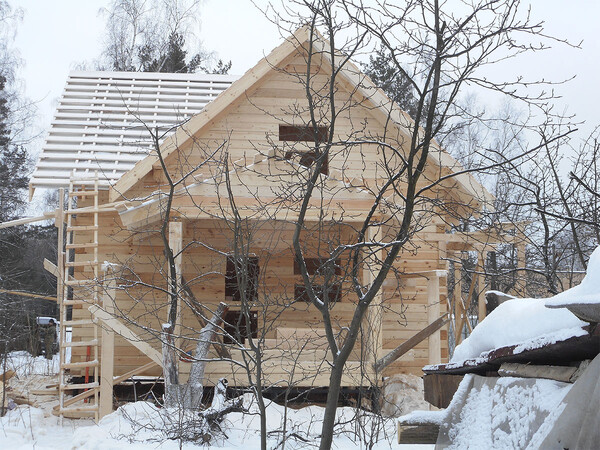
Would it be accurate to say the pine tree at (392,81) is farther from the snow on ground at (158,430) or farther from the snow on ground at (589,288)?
the snow on ground at (589,288)

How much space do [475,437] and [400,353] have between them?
27.8 ft

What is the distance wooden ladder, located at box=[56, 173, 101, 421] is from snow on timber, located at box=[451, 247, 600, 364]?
8.56 m

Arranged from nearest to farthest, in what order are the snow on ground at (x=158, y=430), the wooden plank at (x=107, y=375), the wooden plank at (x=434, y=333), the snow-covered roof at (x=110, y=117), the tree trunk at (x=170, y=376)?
1. the snow on ground at (x=158, y=430)
2. the tree trunk at (x=170, y=376)
3. the wooden plank at (x=107, y=375)
4. the wooden plank at (x=434, y=333)
5. the snow-covered roof at (x=110, y=117)

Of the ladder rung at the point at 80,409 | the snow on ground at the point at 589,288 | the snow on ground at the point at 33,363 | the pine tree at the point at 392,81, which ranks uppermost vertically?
the pine tree at the point at 392,81

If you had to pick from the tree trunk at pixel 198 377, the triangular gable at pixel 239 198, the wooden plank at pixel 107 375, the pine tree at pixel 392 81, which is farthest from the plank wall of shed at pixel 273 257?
the tree trunk at pixel 198 377

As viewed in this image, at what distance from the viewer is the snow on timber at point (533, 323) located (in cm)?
213

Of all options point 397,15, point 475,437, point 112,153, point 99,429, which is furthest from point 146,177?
point 475,437

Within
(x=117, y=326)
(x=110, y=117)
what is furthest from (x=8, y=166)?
(x=117, y=326)

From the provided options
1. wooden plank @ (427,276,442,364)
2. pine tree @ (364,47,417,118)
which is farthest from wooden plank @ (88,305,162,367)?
pine tree @ (364,47,417,118)

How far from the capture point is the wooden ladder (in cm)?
1247

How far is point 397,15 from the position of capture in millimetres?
6211

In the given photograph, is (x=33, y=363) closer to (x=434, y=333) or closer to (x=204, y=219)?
(x=204, y=219)

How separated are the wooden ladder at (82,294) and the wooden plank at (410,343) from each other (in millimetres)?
4579

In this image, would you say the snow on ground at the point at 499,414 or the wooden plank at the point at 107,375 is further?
the wooden plank at the point at 107,375
